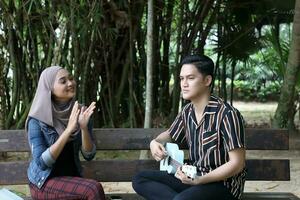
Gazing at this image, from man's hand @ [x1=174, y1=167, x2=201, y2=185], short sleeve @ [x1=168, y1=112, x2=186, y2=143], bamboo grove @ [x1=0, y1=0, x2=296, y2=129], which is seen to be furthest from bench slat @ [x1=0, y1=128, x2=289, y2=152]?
bamboo grove @ [x1=0, y1=0, x2=296, y2=129]

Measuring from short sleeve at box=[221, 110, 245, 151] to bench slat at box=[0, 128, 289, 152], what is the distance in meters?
0.66

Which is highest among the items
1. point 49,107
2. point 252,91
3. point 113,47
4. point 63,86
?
point 113,47

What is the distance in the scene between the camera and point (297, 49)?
6.28 metres

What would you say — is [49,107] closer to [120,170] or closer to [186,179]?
[120,170]

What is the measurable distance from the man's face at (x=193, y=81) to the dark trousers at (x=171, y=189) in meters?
0.53

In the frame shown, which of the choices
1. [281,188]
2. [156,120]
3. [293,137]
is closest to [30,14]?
[156,120]

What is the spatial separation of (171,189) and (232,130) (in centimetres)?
54

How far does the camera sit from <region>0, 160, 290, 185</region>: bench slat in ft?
12.1

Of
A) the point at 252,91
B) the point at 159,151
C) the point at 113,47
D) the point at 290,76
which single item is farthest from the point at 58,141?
the point at 252,91

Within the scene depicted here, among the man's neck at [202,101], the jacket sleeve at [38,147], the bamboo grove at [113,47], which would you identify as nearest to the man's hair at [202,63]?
the man's neck at [202,101]

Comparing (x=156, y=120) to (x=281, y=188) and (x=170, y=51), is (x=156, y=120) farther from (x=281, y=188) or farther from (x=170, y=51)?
(x=281, y=188)

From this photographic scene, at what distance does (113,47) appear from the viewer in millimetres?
6793

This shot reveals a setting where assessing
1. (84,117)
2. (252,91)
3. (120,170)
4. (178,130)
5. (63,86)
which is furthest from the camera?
(252,91)

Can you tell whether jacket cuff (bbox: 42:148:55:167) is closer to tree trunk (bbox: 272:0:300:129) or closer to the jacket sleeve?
the jacket sleeve
